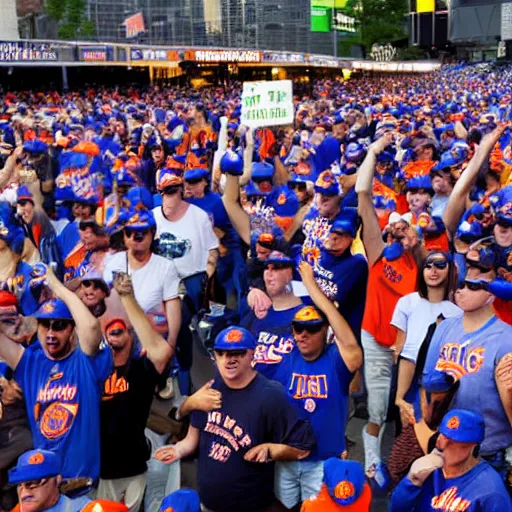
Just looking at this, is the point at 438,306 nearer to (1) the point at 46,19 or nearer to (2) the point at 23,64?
(2) the point at 23,64

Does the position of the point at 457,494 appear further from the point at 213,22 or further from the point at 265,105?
the point at 213,22

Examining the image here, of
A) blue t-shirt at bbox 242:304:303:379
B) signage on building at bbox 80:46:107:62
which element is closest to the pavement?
blue t-shirt at bbox 242:304:303:379

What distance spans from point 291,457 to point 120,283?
1.21 metres

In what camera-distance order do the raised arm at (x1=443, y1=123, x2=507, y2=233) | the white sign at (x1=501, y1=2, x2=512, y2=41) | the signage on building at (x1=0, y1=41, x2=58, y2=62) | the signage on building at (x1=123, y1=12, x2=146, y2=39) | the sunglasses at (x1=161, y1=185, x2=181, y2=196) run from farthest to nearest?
1. the signage on building at (x1=123, y1=12, x2=146, y2=39)
2. the white sign at (x1=501, y1=2, x2=512, y2=41)
3. the signage on building at (x1=0, y1=41, x2=58, y2=62)
4. the sunglasses at (x1=161, y1=185, x2=181, y2=196)
5. the raised arm at (x1=443, y1=123, x2=507, y2=233)

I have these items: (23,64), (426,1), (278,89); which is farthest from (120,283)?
(426,1)

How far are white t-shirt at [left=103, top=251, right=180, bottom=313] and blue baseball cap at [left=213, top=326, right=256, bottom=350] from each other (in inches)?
53.8

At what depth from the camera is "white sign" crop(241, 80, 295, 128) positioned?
9422mm

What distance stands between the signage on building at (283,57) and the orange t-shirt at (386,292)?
4265cm

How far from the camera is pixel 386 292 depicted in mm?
5531

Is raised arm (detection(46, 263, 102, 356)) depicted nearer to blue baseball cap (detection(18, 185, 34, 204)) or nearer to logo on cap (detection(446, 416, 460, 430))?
logo on cap (detection(446, 416, 460, 430))

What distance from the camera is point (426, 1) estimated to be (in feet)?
242

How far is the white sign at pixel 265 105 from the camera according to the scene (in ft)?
30.9

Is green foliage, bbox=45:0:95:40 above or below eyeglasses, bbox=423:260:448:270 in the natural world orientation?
above

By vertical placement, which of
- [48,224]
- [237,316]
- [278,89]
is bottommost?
[237,316]
